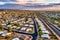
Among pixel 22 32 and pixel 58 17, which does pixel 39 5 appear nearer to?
pixel 58 17

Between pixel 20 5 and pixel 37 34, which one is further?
pixel 20 5

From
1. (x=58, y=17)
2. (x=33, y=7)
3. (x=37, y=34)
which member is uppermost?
(x=33, y=7)

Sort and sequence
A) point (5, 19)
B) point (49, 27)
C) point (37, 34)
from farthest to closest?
point (5, 19) → point (49, 27) → point (37, 34)

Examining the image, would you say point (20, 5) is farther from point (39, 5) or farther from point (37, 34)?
point (37, 34)

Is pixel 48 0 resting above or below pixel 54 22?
above

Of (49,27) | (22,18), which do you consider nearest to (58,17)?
(49,27)

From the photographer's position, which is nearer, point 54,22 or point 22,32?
point 22,32

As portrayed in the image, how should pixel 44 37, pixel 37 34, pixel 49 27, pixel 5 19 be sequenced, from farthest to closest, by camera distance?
pixel 5 19, pixel 49 27, pixel 37 34, pixel 44 37

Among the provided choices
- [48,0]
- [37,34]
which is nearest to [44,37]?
[37,34]

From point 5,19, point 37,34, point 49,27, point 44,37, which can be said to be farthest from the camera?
point 5,19
